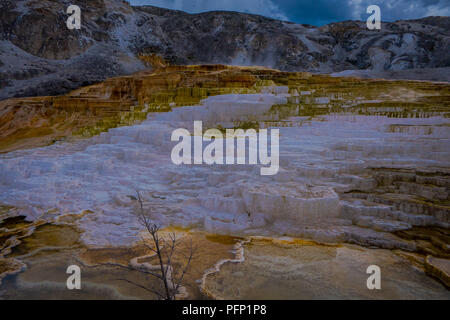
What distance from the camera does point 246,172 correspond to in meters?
5.02

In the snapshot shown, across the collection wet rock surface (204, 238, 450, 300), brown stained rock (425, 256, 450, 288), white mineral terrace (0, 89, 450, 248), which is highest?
white mineral terrace (0, 89, 450, 248)

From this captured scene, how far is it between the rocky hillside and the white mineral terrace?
16.5 m

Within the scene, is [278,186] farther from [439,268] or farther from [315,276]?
[439,268]

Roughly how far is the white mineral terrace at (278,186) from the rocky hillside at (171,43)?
54.2 feet

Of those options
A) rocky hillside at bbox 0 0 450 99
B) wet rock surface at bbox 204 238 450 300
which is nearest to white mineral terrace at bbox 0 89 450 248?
wet rock surface at bbox 204 238 450 300

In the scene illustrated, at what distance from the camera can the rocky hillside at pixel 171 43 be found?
74.4ft

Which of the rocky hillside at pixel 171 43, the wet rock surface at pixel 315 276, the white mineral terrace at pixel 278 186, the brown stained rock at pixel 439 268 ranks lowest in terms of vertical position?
the wet rock surface at pixel 315 276

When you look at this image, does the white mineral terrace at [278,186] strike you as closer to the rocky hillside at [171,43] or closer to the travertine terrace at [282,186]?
the travertine terrace at [282,186]

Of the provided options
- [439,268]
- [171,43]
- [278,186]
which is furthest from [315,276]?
[171,43]

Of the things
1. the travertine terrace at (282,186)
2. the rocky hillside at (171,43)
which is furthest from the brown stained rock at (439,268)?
the rocky hillside at (171,43)

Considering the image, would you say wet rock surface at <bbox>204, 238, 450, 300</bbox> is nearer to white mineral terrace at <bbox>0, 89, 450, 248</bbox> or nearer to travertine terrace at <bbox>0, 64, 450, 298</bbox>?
travertine terrace at <bbox>0, 64, 450, 298</bbox>

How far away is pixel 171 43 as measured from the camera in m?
32.2

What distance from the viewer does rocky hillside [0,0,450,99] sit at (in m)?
22.7

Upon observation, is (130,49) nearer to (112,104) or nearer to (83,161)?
(112,104)
